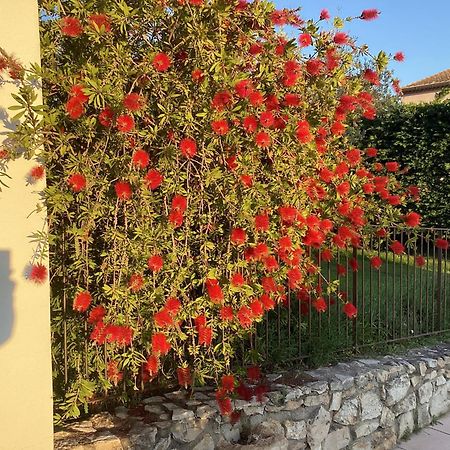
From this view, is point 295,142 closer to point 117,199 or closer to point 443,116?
point 117,199

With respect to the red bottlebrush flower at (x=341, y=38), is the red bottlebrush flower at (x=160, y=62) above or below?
below

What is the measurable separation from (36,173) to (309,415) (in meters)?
2.54

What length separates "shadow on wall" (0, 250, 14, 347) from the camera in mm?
2275

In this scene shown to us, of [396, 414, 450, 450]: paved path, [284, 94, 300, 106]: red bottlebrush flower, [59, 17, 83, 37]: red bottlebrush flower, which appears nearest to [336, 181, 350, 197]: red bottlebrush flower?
[284, 94, 300, 106]: red bottlebrush flower

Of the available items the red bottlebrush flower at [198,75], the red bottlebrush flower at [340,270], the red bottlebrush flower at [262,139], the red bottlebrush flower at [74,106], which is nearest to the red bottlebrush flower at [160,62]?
the red bottlebrush flower at [198,75]

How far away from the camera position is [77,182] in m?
2.50

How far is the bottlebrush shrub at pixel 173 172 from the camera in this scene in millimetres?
2598

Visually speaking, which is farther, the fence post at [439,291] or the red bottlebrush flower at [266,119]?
the fence post at [439,291]

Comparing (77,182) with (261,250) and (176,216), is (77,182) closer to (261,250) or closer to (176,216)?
(176,216)

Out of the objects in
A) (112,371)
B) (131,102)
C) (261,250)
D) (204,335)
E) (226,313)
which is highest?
(131,102)

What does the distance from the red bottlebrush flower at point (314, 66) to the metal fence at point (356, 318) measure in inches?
56.1

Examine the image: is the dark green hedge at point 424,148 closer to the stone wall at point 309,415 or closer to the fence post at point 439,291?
the fence post at point 439,291

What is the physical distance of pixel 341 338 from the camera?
4582mm

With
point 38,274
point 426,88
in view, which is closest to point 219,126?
point 38,274
